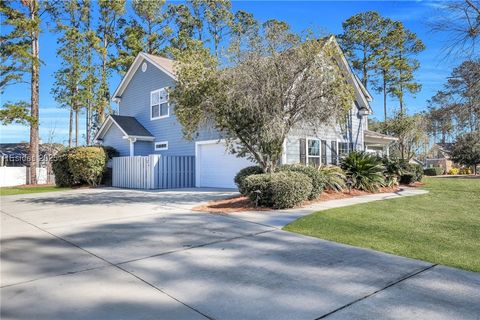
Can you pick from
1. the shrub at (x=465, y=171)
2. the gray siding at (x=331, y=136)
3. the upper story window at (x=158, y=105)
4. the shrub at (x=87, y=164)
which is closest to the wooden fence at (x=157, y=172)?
the shrub at (x=87, y=164)

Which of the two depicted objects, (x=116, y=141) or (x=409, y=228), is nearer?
(x=409, y=228)

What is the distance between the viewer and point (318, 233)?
22.3 ft

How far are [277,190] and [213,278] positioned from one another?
5.45 meters

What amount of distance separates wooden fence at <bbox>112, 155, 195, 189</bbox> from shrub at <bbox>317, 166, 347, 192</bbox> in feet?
23.9

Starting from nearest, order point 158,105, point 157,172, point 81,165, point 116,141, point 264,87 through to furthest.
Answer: point 264,87 → point 157,172 → point 81,165 → point 158,105 → point 116,141

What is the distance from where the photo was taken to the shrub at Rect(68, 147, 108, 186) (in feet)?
61.8

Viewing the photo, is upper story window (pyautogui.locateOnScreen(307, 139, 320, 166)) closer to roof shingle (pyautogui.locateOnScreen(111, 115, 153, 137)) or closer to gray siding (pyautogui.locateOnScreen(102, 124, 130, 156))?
roof shingle (pyautogui.locateOnScreen(111, 115, 153, 137))

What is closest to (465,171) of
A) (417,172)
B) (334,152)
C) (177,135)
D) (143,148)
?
(417,172)

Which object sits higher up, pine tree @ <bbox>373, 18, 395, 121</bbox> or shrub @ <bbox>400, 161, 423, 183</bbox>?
pine tree @ <bbox>373, 18, 395, 121</bbox>

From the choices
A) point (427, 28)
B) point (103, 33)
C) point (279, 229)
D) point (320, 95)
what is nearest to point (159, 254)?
point (279, 229)

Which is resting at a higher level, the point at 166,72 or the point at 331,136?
the point at 166,72

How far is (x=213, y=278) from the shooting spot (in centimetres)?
443

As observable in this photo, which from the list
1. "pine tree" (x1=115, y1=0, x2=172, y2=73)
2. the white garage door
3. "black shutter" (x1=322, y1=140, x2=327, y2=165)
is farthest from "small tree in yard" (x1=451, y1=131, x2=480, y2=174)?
"pine tree" (x1=115, y1=0, x2=172, y2=73)

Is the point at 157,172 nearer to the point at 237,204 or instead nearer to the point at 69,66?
the point at 237,204
